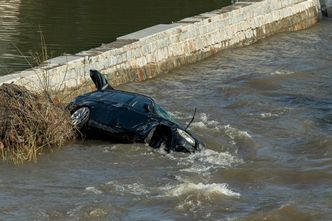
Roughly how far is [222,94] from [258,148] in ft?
12.8

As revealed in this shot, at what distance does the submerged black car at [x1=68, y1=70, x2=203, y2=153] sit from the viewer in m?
12.7

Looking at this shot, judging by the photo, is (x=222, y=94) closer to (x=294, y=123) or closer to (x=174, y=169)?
(x=294, y=123)

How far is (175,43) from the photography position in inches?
777

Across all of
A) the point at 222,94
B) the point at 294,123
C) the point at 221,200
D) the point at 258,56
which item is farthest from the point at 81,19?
the point at 221,200

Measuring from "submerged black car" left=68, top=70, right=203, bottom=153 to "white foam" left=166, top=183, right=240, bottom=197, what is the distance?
5.13ft

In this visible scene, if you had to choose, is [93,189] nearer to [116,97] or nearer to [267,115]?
[116,97]

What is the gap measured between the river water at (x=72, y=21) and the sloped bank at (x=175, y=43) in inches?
89.8

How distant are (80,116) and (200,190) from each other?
289 cm

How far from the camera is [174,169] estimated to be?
39.6ft

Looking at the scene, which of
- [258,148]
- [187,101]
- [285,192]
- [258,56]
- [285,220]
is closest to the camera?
[285,220]

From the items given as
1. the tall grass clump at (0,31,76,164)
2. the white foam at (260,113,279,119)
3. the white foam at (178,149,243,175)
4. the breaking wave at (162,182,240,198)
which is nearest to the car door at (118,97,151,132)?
the tall grass clump at (0,31,76,164)

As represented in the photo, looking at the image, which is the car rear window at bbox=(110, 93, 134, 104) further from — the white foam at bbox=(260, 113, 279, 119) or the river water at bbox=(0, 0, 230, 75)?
the river water at bbox=(0, 0, 230, 75)

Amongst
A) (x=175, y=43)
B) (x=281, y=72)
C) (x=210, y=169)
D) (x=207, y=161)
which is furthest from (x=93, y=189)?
(x=175, y=43)

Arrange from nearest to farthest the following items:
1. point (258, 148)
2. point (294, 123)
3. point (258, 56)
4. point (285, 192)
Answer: point (285, 192) → point (258, 148) → point (294, 123) → point (258, 56)
